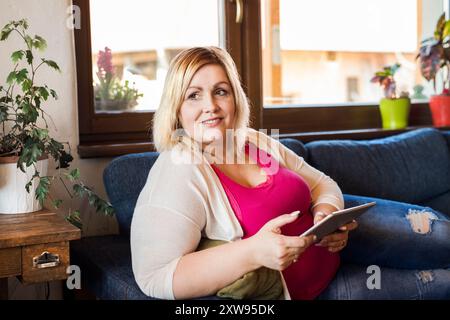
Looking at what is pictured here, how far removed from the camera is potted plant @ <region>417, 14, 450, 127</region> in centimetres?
309

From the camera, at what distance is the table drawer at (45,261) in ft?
5.44

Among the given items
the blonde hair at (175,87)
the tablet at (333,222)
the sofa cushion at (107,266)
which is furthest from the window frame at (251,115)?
the tablet at (333,222)

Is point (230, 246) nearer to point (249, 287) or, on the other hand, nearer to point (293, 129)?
point (249, 287)

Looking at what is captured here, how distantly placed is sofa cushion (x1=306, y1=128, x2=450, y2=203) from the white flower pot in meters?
1.07

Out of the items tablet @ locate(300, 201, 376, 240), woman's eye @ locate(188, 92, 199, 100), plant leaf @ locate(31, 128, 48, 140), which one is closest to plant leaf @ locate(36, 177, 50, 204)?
plant leaf @ locate(31, 128, 48, 140)

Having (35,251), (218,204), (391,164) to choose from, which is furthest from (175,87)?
(391,164)

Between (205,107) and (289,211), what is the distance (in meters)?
0.36

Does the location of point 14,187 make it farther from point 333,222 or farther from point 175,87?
point 333,222

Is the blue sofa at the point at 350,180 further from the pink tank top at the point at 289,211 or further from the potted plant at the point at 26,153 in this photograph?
the pink tank top at the point at 289,211

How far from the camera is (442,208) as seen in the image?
106 inches

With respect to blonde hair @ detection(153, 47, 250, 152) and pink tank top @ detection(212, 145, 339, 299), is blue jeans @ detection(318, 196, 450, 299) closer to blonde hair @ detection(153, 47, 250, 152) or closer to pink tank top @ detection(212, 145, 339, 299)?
pink tank top @ detection(212, 145, 339, 299)

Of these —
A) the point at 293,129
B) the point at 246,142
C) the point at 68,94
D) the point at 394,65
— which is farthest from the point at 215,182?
the point at 394,65

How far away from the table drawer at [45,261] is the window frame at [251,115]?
0.64m

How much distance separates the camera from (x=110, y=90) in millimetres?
2512
